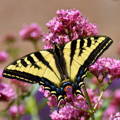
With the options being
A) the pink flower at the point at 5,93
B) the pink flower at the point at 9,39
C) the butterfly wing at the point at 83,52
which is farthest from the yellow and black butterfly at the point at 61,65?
the pink flower at the point at 9,39

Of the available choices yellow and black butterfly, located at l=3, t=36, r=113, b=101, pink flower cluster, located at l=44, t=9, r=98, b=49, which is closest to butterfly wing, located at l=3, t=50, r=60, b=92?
yellow and black butterfly, located at l=3, t=36, r=113, b=101

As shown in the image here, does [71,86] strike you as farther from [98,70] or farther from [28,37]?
[28,37]

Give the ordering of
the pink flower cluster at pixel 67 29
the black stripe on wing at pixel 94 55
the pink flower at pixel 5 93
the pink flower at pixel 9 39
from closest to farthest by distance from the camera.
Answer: the black stripe on wing at pixel 94 55 < the pink flower cluster at pixel 67 29 < the pink flower at pixel 5 93 < the pink flower at pixel 9 39

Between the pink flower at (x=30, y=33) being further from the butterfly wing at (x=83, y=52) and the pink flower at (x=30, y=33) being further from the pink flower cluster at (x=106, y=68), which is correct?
the butterfly wing at (x=83, y=52)

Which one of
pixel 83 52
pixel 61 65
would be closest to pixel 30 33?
pixel 61 65

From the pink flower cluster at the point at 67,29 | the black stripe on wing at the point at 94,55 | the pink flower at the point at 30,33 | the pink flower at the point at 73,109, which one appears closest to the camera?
the black stripe on wing at the point at 94,55

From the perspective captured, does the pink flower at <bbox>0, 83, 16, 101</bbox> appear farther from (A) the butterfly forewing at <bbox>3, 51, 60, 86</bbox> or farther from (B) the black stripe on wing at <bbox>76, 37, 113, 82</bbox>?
(B) the black stripe on wing at <bbox>76, 37, 113, 82</bbox>

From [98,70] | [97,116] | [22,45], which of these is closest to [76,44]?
[98,70]
